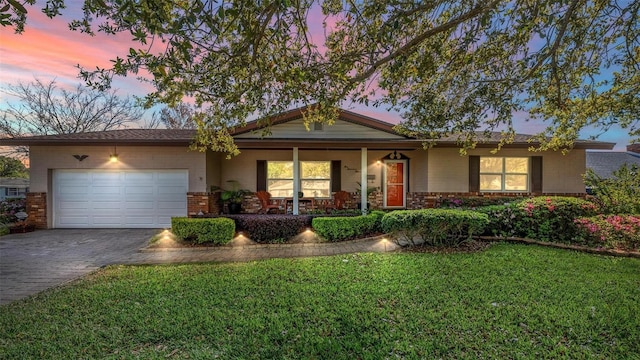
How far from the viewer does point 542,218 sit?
7.42 m

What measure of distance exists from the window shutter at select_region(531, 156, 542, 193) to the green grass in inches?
265

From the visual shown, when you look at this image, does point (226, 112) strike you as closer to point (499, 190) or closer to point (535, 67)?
point (535, 67)

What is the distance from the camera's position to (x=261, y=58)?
4.76 meters

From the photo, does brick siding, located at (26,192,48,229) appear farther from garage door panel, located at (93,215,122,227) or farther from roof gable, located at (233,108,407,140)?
roof gable, located at (233,108,407,140)

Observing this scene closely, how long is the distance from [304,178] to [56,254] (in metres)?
8.21

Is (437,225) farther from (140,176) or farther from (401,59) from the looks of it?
(140,176)

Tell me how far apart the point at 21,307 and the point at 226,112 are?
411 centimetres

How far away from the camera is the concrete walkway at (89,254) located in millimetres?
5551

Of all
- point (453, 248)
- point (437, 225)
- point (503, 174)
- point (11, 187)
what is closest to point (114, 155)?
point (437, 225)

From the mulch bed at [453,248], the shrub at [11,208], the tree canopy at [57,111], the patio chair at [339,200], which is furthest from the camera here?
the tree canopy at [57,111]

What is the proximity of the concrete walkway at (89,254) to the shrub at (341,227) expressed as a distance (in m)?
0.31

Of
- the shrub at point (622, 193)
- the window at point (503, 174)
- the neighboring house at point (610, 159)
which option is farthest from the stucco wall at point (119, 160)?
the neighboring house at point (610, 159)

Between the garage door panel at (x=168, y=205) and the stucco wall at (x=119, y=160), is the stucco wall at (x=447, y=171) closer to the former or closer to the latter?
the stucco wall at (x=119, y=160)

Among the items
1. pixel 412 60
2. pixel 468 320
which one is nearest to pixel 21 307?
pixel 468 320
